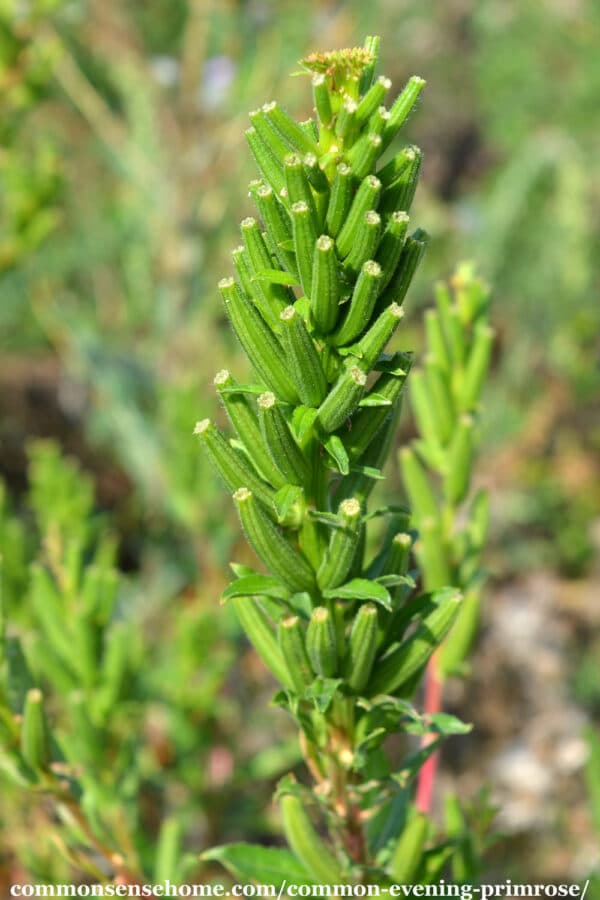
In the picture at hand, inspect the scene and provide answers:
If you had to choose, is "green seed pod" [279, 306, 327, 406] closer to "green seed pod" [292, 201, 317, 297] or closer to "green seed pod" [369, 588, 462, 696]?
"green seed pod" [292, 201, 317, 297]

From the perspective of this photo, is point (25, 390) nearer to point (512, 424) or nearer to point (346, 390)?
point (512, 424)

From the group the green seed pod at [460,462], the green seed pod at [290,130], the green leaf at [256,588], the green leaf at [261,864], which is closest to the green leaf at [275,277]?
the green seed pod at [290,130]

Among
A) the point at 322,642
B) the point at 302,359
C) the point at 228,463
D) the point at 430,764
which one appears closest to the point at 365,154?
the point at 302,359

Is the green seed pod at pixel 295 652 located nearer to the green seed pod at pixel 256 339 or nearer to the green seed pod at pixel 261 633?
the green seed pod at pixel 261 633

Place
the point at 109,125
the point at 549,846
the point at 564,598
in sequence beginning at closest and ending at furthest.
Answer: the point at 549,846 < the point at 109,125 < the point at 564,598

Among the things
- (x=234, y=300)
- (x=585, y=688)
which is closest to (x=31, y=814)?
(x=234, y=300)

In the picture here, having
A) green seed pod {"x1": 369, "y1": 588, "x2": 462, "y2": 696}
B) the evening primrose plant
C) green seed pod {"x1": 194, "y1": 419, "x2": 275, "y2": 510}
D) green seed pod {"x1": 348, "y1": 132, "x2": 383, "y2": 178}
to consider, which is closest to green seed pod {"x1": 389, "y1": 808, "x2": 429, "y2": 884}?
the evening primrose plant
